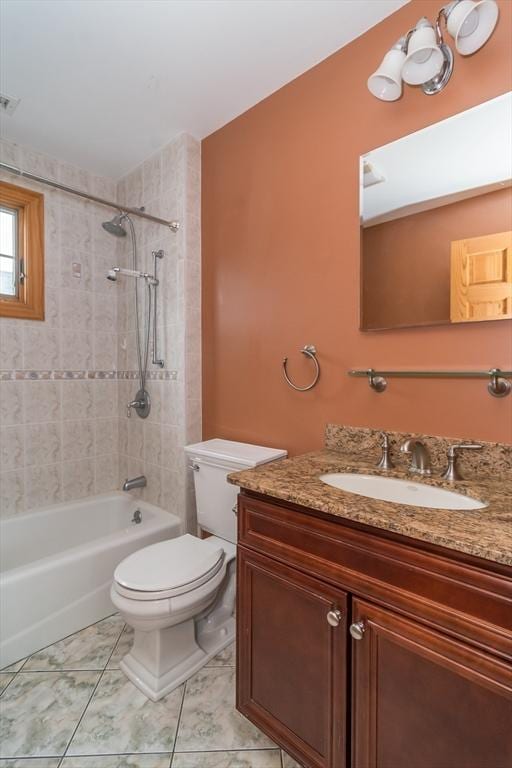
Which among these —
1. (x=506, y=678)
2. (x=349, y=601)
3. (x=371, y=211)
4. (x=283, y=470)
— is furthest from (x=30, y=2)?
(x=506, y=678)

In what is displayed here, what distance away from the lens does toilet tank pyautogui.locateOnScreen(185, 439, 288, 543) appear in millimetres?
1609

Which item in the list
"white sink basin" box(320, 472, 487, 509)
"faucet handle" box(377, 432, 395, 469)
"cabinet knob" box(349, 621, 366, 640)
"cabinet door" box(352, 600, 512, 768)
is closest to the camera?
"cabinet door" box(352, 600, 512, 768)

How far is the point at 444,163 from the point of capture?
121 cm

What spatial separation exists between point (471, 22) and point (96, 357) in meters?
2.39

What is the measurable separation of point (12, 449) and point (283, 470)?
176cm

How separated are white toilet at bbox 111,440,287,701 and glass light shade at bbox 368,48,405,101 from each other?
1.42 metres

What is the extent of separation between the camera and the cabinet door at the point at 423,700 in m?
0.68

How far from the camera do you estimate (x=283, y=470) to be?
1181mm

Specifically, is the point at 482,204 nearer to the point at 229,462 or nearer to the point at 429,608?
the point at 429,608

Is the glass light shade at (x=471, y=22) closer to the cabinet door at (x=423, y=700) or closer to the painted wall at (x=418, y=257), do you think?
the painted wall at (x=418, y=257)

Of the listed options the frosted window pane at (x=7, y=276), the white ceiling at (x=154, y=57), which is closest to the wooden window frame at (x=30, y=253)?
the frosted window pane at (x=7, y=276)

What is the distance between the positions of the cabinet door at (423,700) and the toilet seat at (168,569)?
0.71 metres

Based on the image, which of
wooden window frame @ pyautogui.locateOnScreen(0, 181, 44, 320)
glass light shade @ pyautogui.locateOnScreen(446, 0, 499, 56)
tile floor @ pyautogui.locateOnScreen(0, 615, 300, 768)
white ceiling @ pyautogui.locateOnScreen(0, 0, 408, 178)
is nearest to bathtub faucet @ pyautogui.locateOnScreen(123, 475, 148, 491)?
tile floor @ pyautogui.locateOnScreen(0, 615, 300, 768)

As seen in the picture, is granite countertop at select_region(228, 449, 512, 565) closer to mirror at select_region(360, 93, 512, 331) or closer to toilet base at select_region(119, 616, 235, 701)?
mirror at select_region(360, 93, 512, 331)
